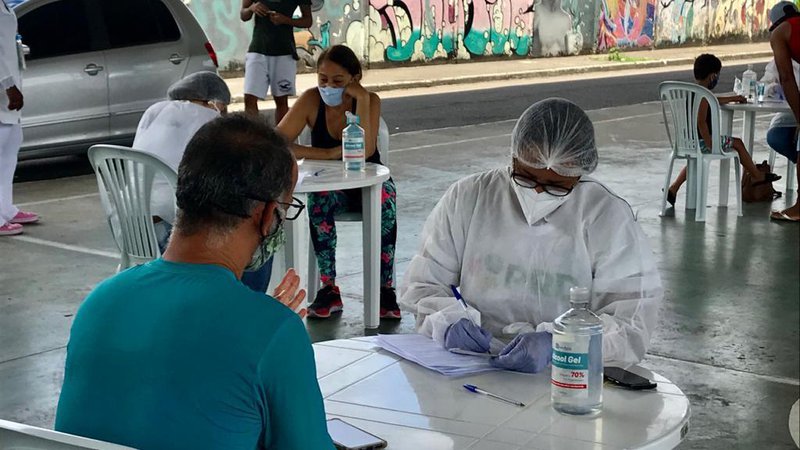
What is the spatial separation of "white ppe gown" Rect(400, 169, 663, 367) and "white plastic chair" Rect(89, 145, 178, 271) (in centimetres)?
191

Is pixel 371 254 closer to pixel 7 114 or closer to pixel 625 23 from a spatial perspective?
pixel 7 114

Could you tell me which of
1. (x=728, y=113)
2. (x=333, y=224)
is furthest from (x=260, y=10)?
(x=333, y=224)

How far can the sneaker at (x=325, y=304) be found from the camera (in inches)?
245

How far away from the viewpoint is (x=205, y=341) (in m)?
2.05

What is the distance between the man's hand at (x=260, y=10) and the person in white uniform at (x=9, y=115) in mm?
3180

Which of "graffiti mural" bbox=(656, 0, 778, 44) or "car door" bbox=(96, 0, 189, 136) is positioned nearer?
"car door" bbox=(96, 0, 189, 136)

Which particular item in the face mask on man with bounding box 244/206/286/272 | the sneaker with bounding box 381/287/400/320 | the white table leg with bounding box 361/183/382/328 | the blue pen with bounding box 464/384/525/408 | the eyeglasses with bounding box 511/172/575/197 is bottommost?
the sneaker with bounding box 381/287/400/320

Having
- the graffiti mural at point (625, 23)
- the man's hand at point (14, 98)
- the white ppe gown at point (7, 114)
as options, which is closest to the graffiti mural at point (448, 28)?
the graffiti mural at point (625, 23)

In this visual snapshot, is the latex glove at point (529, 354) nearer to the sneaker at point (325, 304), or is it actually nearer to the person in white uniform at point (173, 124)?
the person in white uniform at point (173, 124)

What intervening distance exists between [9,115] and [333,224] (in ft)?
10.7

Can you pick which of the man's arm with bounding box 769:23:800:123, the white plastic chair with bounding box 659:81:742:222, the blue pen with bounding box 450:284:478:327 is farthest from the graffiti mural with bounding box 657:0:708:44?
the blue pen with bounding box 450:284:478:327

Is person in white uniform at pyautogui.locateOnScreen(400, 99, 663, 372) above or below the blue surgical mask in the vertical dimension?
below

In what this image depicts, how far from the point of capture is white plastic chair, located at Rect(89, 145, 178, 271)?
5.17 meters

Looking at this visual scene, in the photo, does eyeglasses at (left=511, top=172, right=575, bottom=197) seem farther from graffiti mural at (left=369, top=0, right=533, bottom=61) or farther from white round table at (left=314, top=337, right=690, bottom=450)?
graffiti mural at (left=369, top=0, right=533, bottom=61)
